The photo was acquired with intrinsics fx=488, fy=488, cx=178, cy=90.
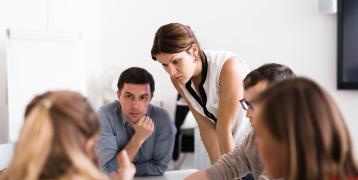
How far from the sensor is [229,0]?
12.9 ft

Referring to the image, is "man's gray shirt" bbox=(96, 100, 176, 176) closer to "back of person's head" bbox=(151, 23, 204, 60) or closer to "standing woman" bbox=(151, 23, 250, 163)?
"standing woman" bbox=(151, 23, 250, 163)

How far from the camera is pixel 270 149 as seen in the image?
1.08m

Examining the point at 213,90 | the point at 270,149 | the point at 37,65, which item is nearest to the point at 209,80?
the point at 213,90

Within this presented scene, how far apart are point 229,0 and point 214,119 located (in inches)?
77.8

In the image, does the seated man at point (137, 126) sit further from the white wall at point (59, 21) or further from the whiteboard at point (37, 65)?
the white wall at point (59, 21)

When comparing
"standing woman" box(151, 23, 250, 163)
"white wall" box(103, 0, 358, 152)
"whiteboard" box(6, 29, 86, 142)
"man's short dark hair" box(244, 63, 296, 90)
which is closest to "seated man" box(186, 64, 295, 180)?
"man's short dark hair" box(244, 63, 296, 90)

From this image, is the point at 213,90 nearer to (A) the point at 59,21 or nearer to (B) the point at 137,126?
(B) the point at 137,126

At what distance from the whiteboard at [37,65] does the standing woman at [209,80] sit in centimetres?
139

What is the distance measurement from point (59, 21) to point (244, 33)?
1.53 m

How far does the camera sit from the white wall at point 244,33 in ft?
11.1

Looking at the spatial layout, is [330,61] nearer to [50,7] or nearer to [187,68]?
[187,68]

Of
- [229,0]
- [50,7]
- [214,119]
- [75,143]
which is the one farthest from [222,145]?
[50,7]

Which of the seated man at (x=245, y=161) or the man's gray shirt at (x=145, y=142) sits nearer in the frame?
the seated man at (x=245, y=161)

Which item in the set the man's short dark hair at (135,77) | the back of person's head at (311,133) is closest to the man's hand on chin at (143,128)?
the man's short dark hair at (135,77)
